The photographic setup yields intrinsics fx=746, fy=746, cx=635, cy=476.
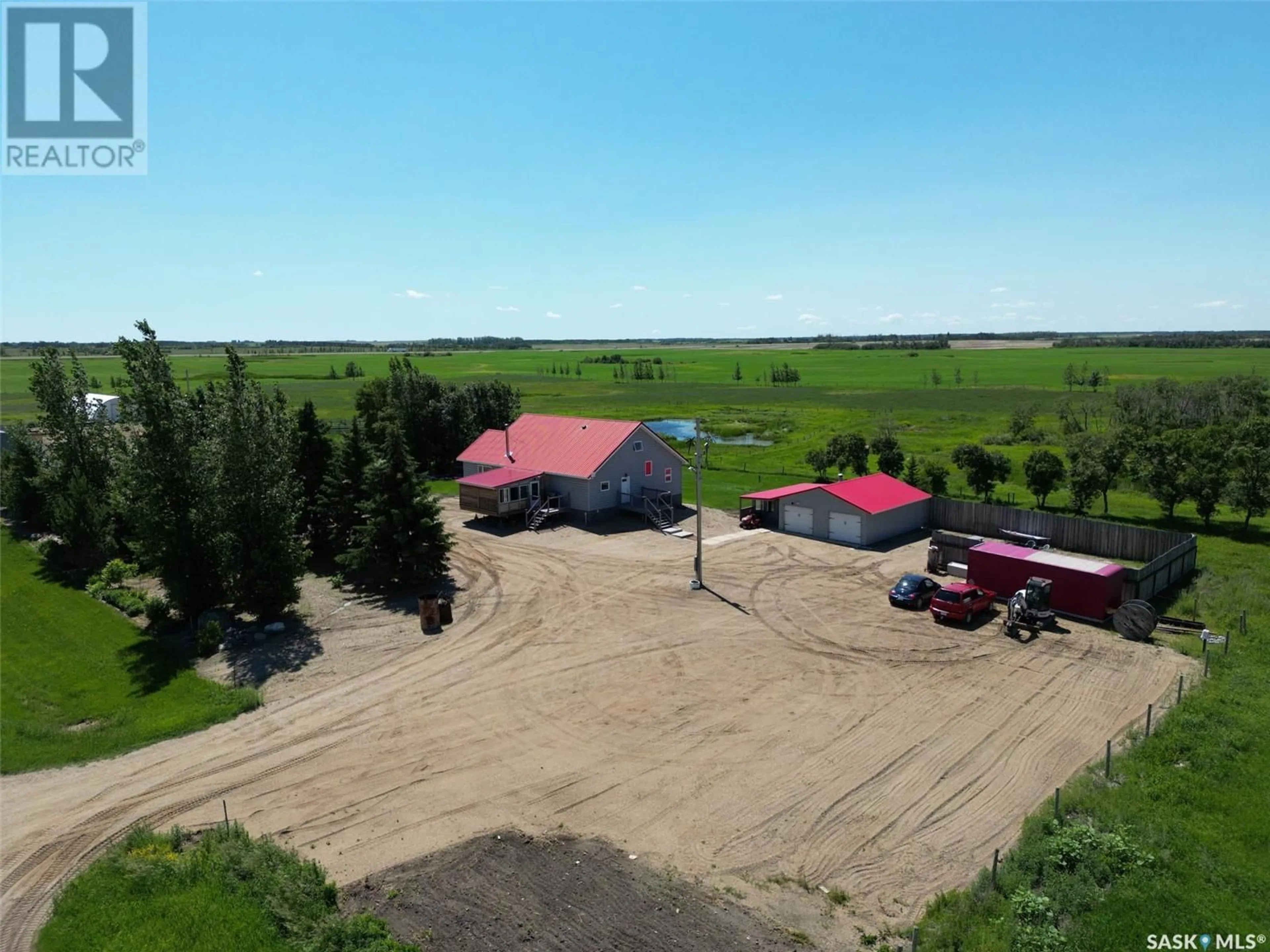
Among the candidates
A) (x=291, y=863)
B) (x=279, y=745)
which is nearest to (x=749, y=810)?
(x=291, y=863)

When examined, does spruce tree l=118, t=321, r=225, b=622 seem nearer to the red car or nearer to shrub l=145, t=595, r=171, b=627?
shrub l=145, t=595, r=171, b=627

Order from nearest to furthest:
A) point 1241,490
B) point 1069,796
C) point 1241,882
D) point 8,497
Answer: point 1241,882
point 1069,796
point 1241,490
point 8,497

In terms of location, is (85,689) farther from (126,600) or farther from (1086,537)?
(1086,537)

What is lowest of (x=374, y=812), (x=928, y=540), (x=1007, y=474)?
(x=374, y=812)

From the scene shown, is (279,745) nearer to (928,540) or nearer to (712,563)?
(712,563)

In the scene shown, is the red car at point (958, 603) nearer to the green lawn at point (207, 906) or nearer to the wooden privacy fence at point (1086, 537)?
the wooden privacy fence at point (1086, 537)

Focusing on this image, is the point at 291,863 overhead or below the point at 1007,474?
below

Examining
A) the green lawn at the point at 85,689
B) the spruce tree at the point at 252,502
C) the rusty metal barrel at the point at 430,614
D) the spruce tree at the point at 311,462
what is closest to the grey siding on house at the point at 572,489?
the spruce tree at the point at 311,462
